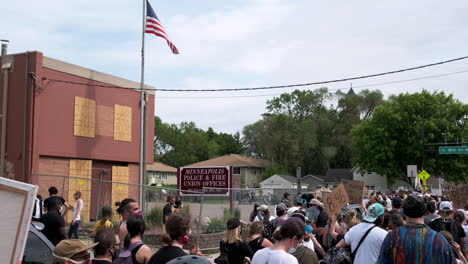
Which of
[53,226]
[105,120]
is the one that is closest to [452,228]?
[53,226]

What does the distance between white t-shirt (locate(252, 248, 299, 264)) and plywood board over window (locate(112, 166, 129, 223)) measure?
1825 centimetres

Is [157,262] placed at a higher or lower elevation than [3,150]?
lower

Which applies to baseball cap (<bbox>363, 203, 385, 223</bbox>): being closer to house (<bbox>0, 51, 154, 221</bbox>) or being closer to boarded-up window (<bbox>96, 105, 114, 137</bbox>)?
house (<bbox>0, 51, 154, 221</bbox>)

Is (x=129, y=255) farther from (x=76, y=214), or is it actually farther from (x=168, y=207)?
(x=76, y=214)

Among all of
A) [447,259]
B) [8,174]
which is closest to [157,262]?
[447,259]

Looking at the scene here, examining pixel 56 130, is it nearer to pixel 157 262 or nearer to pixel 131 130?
pixel 131 130

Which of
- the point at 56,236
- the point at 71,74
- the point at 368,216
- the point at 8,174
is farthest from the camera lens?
the point at 71,74

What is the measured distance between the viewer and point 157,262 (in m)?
4.79

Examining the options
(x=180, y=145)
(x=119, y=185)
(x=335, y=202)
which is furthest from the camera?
(x=180, y=145)

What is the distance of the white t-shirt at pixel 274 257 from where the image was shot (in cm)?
477

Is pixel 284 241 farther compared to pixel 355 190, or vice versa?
pixel 355 190

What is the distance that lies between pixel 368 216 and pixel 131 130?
1936 cm

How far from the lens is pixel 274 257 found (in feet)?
15.8

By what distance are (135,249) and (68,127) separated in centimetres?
1671
